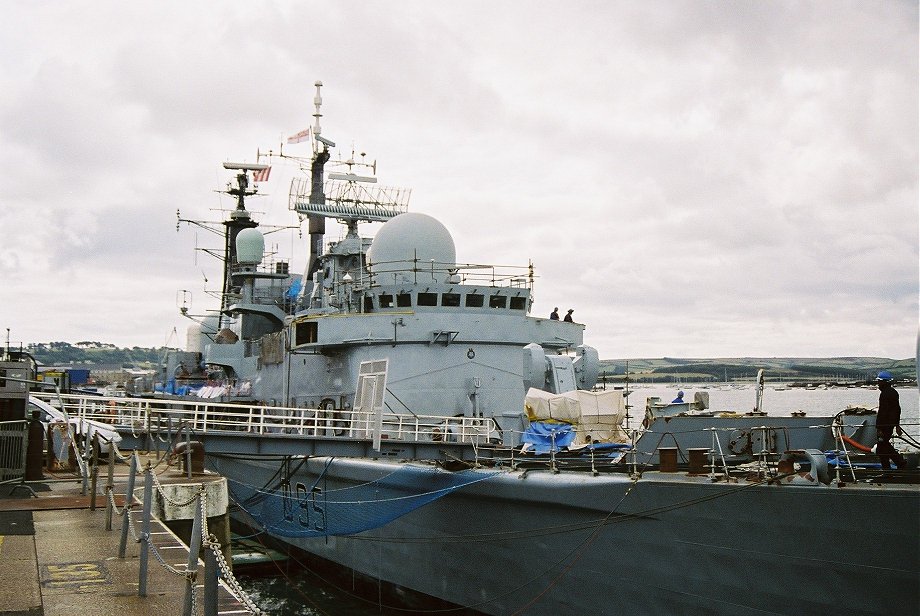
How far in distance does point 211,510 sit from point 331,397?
29.7ft

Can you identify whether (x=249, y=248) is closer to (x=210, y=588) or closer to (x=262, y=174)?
(x=262, y=174)

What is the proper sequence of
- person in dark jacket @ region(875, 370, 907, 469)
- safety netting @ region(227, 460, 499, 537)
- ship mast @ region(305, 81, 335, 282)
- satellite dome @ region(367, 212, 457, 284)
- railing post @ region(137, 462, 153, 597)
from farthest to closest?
1. ship mast @ region(305, 81, 335, 282)
2. satellite dome @ region(367, 212, 457, 284)
3. safety netting @ region(227, 460, 499, 537)
4. person in dark jacket @ region(875, 370, 907, 469)
5. railing post @ region(137, 462, 153, 597)

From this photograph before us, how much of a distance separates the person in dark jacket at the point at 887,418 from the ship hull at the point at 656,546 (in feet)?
3.91

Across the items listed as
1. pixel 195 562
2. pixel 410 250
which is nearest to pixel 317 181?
pixel 410 250

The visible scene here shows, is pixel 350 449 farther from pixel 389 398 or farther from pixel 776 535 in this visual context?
pixel 776 535

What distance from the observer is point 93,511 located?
1278 centimetres

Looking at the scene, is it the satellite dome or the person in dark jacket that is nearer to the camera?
the person in dark jacket

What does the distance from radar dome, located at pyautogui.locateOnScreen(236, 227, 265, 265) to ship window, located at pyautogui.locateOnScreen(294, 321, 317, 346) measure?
14.6 metres

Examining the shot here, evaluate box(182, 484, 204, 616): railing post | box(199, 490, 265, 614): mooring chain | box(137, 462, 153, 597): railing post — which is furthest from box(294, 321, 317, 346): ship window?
box(182, 484, 204, 616): railing post

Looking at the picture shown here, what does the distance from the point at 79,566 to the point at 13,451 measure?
26.6ft

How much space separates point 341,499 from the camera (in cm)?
1886

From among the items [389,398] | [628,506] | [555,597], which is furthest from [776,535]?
[389,398]

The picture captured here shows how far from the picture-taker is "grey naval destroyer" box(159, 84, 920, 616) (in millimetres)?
10664

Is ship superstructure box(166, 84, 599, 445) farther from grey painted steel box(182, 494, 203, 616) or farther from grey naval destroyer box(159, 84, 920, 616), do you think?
grey painted steel box(182, 494, 203, 616)
